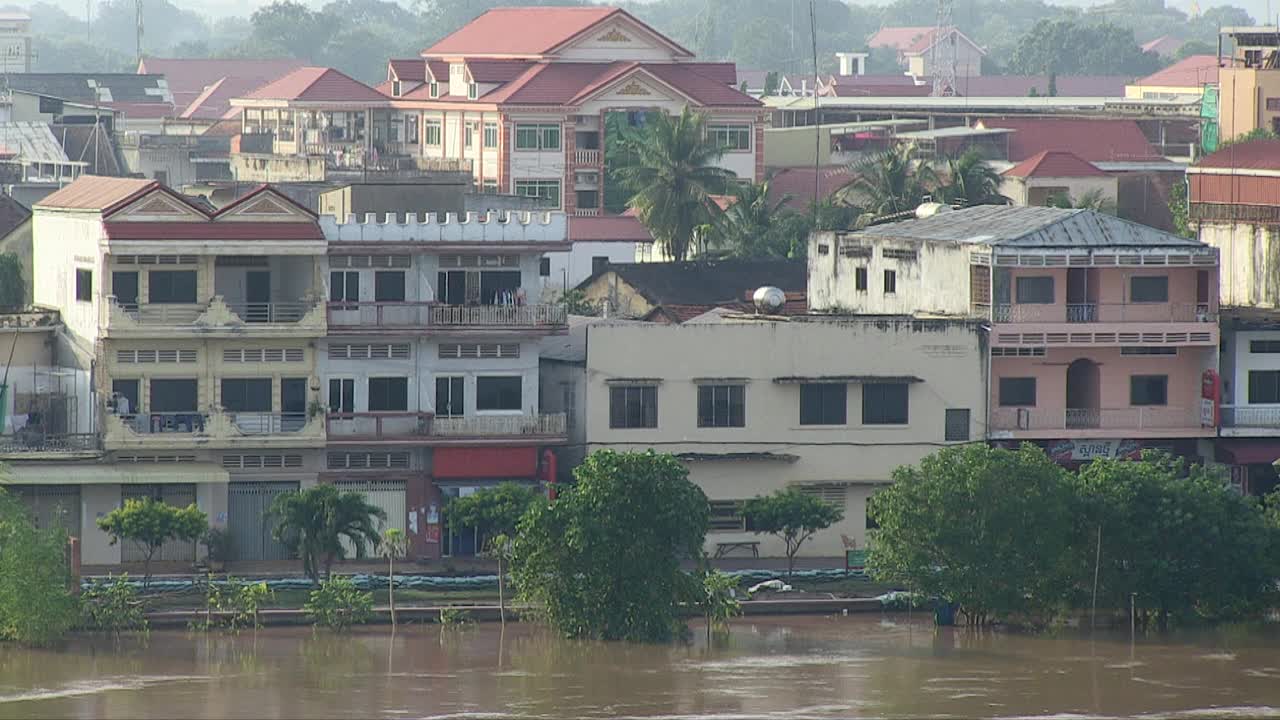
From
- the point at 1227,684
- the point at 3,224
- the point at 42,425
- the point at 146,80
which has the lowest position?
the point at 1227,684

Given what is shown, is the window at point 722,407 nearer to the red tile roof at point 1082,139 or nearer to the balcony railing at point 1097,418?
the balcony railing at point 1097,418

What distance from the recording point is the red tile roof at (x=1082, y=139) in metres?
93.8

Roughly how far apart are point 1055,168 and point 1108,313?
35.3 meters

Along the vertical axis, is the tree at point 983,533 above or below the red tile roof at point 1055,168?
below

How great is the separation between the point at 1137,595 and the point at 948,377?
5.93 metres

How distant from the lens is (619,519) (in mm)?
41469

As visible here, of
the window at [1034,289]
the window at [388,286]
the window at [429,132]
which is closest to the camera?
the window at [388,286]

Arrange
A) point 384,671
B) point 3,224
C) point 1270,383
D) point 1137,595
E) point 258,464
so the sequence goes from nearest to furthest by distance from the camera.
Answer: point 384,671 < point 1137,595 < point 258,464 < point 1270,383 < point 3,224

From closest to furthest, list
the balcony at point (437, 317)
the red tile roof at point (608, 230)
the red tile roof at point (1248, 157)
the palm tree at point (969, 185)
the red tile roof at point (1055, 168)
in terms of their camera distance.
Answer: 1. the balcony at point (437, 317)
2. the red tile roof at point (1248, 157)
3. the palm tree at point (969, 185)
4. the red tile roof at point (608, 230)
5. the red tile roof at point (1055, 168)

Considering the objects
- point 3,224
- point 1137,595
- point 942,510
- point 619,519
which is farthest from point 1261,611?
point 3,224

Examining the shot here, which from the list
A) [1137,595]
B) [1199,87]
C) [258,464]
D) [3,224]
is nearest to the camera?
[1137,595]

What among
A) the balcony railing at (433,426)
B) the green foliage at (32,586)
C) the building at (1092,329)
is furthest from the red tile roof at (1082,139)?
the green foliage at (32,586)

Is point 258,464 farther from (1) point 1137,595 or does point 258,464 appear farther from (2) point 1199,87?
(2) point 1199,87

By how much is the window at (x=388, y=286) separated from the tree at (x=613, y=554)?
6.47 metres
